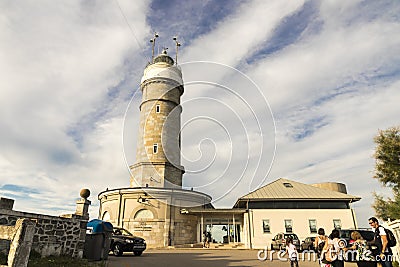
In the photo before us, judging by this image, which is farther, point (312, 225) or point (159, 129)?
point (159, 129)

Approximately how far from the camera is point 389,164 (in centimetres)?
1844

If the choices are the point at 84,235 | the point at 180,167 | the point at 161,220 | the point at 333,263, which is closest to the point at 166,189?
the point at 161,220

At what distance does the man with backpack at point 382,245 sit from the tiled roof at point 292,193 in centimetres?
1794

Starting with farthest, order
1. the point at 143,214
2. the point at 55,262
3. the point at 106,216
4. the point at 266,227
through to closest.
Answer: the point at 106,216 → the point at 266,227 → the point at 143,214 → the point at 55,262

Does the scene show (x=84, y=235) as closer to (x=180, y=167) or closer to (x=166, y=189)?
(x=166, y=189)

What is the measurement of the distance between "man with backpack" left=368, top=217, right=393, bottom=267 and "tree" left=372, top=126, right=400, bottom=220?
13899mm

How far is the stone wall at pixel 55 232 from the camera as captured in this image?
8528 millimetres

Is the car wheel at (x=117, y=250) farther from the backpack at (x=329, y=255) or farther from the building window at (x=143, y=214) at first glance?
the backpack at (x=329, y=255)

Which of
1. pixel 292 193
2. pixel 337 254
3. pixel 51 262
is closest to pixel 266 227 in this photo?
pixel 292 193

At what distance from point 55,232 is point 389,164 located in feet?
62.1

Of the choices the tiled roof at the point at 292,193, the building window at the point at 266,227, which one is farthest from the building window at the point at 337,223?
the building window at the point at 266,227

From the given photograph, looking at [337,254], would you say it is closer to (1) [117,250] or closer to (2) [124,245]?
(2) [124,245]

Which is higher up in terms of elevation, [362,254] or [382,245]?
[382,245]

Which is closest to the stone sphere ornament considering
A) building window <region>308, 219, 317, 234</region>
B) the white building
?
the white building
